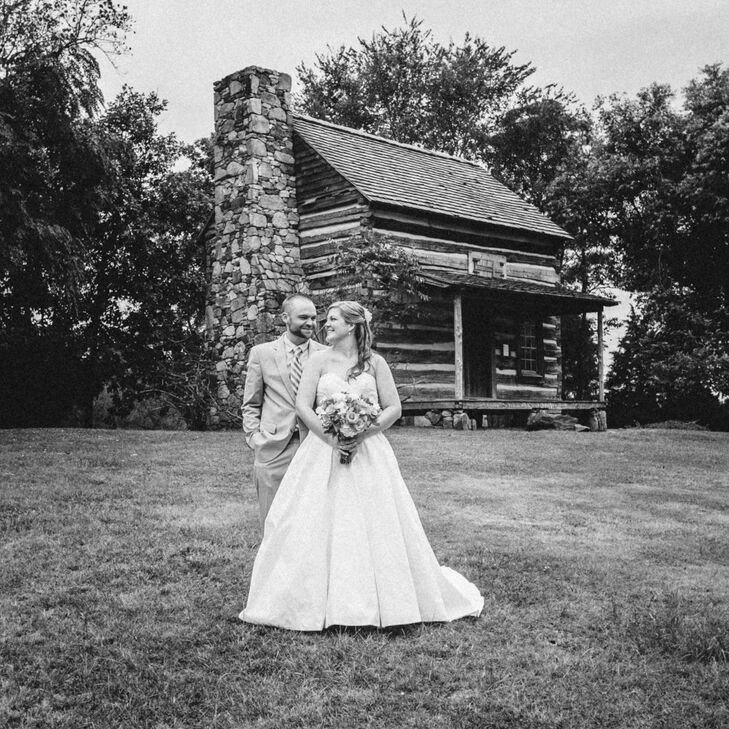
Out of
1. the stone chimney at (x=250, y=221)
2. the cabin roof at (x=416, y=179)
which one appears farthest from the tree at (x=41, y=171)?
the cabin roof at (x=416, y=179)

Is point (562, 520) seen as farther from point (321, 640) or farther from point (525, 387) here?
point (525, 387)

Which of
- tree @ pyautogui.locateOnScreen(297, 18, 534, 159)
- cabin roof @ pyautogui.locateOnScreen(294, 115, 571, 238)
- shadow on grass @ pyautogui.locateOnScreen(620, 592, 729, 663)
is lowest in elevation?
shadow on grass @ pyautogui.locateOnScreen(620, 592, 729, 663)

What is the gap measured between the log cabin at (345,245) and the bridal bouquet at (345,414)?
45.6 feet

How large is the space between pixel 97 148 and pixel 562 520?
13071 millimetres

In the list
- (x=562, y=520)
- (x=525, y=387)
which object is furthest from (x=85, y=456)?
(x=525, y=387)

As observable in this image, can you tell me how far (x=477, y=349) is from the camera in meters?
A: 23.0

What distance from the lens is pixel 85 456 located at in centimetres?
1301

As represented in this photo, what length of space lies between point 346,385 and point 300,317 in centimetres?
81

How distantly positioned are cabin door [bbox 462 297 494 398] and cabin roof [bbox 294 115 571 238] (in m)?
2.38

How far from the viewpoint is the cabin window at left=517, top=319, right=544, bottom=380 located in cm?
2356

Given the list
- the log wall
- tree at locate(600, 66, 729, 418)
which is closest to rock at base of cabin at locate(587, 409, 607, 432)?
the log wall

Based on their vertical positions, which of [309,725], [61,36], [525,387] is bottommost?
[309,725]

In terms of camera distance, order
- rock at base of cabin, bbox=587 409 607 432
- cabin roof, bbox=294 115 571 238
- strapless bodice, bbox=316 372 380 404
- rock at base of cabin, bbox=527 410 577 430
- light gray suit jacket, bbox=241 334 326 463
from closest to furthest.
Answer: strapless bodice, bbox=316 372 380 404
light gray suit jacket, bbox=241 334 326 463
rock at base of cabin, bbox=527 410 577 430
cabin roof, bbox=294 115 571 238
rock at base of cabin, bbox=587 409 607 432

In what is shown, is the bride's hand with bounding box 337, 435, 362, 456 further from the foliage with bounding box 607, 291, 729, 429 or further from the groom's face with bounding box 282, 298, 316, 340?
the foliage with bounding box 607, 291, 729, 429
